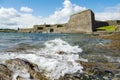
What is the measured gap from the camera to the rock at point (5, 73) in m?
8.83

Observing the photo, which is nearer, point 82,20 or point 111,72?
point 111,72

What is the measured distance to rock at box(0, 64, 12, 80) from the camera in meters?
8.83

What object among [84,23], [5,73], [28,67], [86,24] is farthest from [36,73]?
[84,23]

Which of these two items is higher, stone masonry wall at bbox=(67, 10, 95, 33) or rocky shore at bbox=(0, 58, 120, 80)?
stone masonry wall at bbox=(67, 10, 95, 33)

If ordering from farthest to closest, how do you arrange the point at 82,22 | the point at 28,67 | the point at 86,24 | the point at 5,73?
the point at 82,22
the point at 86,24
the point at 28,67
the point at 5,73

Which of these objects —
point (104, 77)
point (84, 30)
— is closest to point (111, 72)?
point (104, 77)

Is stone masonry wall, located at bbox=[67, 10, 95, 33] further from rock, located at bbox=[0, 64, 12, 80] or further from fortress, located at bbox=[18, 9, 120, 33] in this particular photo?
rock, located at bbox=[0, 64, 12, 80]

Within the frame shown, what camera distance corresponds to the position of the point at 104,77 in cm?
972

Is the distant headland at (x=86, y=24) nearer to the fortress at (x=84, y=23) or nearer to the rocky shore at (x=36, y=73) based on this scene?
the fortress at (x=84, y=23)

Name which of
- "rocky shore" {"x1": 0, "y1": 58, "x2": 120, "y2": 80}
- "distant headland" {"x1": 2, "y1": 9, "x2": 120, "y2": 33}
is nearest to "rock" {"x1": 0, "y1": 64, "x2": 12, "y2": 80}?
"rocky shore" {"x1": 0, "y1": 58, "x2": 120, "y2": 80}

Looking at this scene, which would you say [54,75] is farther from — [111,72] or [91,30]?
[91,30]

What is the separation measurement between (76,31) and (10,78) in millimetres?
96431

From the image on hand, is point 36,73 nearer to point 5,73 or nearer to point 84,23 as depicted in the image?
point 5,73

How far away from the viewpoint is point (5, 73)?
30.2 feet
